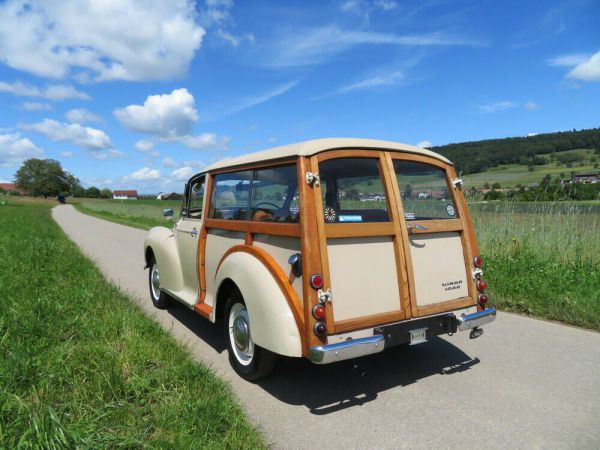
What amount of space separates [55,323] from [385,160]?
380 centimetres

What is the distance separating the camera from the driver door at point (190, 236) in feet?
15.9

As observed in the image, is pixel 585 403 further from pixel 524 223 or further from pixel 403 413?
pixel 524 223

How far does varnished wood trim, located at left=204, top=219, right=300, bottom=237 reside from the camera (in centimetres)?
329

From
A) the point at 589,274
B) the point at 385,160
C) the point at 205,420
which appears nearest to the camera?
the point at 205,420

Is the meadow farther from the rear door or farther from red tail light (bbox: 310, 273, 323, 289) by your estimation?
red tail light (bbox: 310, 273, 323, 289)

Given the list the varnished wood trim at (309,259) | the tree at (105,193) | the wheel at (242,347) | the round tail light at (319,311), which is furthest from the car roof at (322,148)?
the tree at (105,193)

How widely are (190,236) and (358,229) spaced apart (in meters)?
2.43

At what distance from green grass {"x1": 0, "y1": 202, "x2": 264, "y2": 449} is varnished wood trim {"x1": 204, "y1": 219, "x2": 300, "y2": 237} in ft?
4.08

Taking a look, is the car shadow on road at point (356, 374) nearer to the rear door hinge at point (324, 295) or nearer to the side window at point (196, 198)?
the rear door hinge at point (324, 295)

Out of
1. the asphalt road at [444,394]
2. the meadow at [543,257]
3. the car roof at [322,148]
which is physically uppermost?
the car roof at [322,148]

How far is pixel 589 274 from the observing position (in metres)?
5.87

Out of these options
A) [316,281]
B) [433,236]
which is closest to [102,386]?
[316,281]

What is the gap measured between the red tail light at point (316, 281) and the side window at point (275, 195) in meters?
0.48

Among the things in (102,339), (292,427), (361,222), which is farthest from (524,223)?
(102,339)
